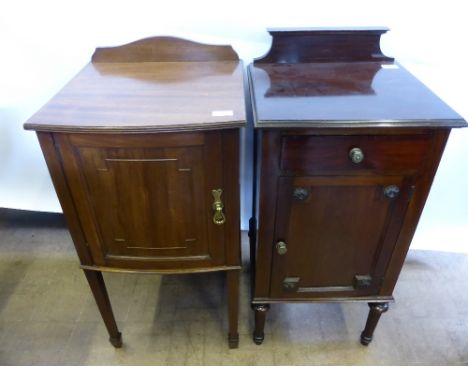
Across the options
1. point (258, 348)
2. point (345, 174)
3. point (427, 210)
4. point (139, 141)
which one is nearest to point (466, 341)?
point (427, 210)

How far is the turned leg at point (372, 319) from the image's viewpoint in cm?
103

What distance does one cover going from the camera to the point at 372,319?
1.09 metres

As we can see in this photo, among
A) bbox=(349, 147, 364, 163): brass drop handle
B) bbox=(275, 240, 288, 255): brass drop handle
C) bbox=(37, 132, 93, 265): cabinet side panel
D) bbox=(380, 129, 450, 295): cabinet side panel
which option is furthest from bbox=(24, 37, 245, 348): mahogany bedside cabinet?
bbox=(380, 129, 450, 295): cabinet side panel

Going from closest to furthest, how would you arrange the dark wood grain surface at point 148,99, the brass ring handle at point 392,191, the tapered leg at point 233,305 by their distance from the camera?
the dark wood grain surface at point 148,99 → the brass ring handle at point 392,191 → the tapered leg at point 233,305

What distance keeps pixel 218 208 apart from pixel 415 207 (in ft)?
1.50

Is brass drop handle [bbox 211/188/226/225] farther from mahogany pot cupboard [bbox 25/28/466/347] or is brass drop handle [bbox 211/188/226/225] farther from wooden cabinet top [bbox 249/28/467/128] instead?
wooden cabinet top [bbox 249/28/467/128]

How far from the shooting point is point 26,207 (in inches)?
60.2

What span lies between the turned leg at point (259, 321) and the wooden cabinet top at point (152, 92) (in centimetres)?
61

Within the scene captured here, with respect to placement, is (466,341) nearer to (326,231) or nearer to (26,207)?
(326,231)

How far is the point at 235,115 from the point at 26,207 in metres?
1.26

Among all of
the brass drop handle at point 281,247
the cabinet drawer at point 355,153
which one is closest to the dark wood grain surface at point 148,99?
the cabinet drawer at point 355,153

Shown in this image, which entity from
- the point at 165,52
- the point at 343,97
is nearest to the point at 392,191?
the point at 343,97

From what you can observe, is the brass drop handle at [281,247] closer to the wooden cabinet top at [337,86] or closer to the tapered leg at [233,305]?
the tapered leg at [233,305]

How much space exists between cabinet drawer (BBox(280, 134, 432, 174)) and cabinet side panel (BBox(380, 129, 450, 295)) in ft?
0.07
